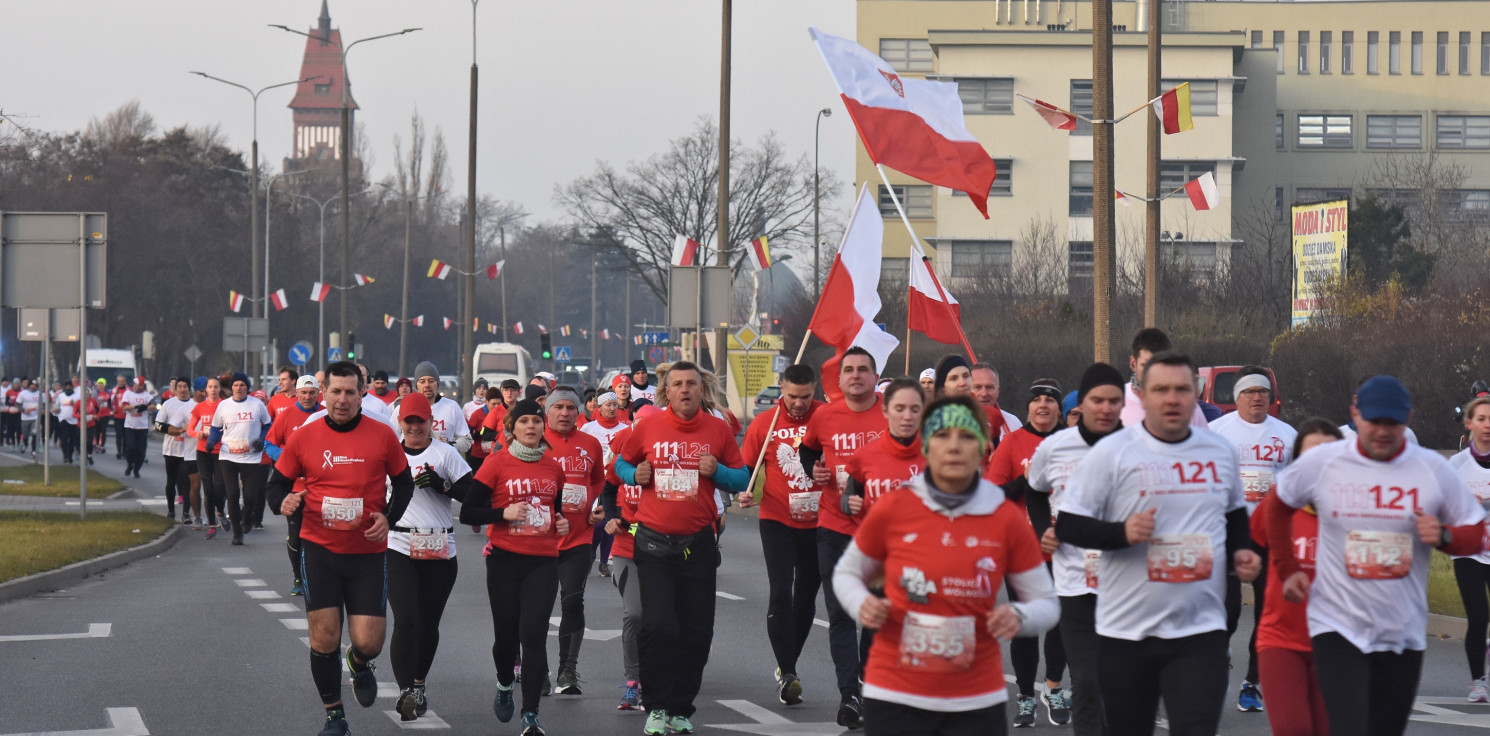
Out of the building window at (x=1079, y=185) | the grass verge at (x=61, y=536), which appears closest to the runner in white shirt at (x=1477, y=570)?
the grass verge at (x=61, y=536)

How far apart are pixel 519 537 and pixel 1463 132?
79415mm

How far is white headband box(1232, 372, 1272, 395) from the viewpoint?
373 inches

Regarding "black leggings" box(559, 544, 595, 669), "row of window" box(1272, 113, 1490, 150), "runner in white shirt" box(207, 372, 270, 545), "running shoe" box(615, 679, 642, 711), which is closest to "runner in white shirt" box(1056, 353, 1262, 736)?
"running shoe" box(615, 679, 642, 711)

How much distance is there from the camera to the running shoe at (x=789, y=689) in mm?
9805

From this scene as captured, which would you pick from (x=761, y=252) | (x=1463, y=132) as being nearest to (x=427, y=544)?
(x=761, y=252)

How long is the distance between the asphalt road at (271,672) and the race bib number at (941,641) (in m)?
3.75

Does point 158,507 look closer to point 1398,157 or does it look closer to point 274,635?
point 274,635

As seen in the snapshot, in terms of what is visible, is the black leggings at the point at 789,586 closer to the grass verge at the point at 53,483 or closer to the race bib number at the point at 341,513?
the race bib number at the point at 341,513

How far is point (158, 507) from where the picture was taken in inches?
1044

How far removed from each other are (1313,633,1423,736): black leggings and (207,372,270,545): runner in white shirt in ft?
49.6

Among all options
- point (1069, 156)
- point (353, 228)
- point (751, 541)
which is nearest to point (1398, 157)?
point (1069, 156)

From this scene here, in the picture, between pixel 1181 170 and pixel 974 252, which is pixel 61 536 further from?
pixel 1181 170

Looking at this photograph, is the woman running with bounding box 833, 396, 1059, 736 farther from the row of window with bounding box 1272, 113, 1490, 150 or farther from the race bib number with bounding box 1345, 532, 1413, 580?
the row of window with bounding box 1272, 113, 1490, 150

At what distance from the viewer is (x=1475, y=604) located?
32.4 feet
